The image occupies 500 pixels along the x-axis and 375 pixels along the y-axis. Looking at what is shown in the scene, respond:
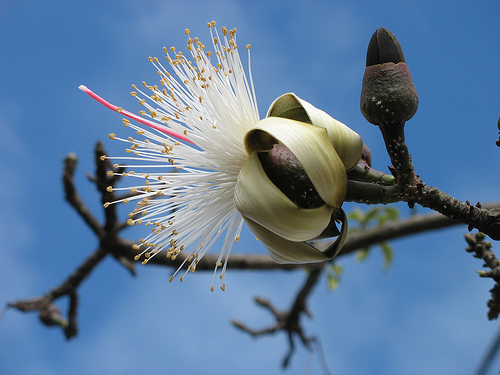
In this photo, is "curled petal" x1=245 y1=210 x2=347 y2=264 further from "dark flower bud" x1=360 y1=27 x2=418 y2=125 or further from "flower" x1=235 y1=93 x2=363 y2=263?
"dark flower bud" x1=360 y1=27 x2=418 y2=125

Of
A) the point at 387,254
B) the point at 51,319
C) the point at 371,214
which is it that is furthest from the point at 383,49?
the point at 51,319

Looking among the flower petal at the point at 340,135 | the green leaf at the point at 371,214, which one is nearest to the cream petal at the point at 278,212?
the flower petal at the point at 340,135

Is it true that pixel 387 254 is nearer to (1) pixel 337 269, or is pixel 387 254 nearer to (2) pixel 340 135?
(1) pixel 337 269

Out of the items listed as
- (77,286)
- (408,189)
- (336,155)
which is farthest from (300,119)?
(77,286)

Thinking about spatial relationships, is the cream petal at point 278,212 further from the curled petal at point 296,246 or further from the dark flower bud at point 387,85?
the dark flower bud at point 387,85

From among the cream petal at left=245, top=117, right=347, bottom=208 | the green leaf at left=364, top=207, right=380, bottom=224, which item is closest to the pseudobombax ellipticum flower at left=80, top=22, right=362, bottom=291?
the cream petal at left=245, top=117, right=347, bottom=208

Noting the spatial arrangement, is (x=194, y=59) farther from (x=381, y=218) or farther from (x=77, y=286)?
(x=381, y=218)

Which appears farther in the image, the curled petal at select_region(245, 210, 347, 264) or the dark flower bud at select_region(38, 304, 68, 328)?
the dark flower bud at select_region(38, 304, 68, 328)

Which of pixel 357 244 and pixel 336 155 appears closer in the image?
pixel 336 155
